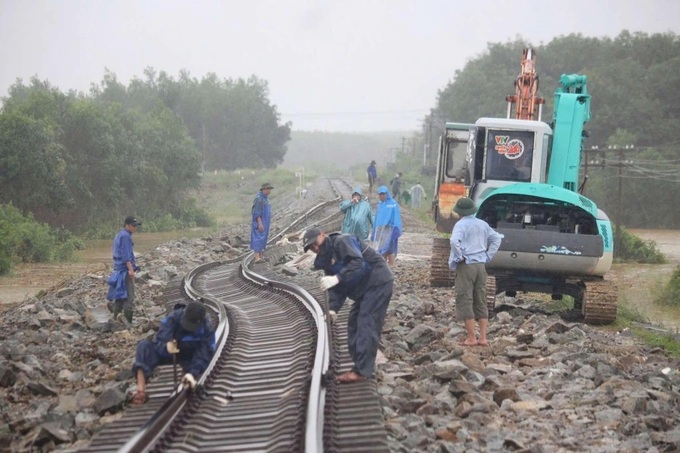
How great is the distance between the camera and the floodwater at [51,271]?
21922mm

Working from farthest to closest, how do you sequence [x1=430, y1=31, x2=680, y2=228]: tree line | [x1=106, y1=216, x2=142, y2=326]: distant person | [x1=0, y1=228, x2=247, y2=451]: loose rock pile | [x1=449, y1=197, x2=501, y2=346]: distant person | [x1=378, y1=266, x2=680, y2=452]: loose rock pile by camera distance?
[x1=430, y1=31, x2=680, y2=228]: tree line
[x1=106, y1=216, x2=142, y2=326]: distant person
[x1=449, y1=197, x2=501, y2=346]: distant person
[x1=0, y1=228, x2=247, y2=451]: loose rock pile
[x1=378, y1=266, x2=680, y2=452]: loose rock pile

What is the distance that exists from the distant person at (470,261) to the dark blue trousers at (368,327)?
252cm

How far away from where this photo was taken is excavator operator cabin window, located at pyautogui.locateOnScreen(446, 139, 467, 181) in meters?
15.6

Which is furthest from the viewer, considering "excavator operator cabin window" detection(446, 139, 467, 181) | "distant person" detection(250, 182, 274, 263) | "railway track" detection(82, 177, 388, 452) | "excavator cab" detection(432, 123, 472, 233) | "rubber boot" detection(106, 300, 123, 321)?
"distant person" detection(250, 182, 274, 263)

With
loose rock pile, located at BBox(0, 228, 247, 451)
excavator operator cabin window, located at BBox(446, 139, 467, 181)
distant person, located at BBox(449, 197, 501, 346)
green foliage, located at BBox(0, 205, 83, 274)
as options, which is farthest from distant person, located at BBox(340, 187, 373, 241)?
green foliage, located at BBox(0, 205, 83, 274)

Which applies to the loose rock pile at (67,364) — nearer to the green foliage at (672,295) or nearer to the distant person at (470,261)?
the distant person at (470,261)

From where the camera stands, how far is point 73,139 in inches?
1650

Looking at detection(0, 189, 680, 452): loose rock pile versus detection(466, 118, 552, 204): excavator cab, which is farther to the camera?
detection(466, 118, 552, 204): excavator cab

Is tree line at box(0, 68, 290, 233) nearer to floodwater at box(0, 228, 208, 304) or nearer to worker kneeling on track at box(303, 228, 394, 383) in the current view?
floodwater at box(0, 228, 208, 304)

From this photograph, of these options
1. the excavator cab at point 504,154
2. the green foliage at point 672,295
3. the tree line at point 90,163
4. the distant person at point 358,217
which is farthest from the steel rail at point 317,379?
the tree line at point 90,163

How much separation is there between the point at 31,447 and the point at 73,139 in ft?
122

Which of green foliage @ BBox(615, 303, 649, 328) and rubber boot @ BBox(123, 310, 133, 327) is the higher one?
rubber boot @ BBox(123, 310, 133, 327)

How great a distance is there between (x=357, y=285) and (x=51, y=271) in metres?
20.7

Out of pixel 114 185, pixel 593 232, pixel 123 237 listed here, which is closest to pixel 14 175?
pixel 114 185
